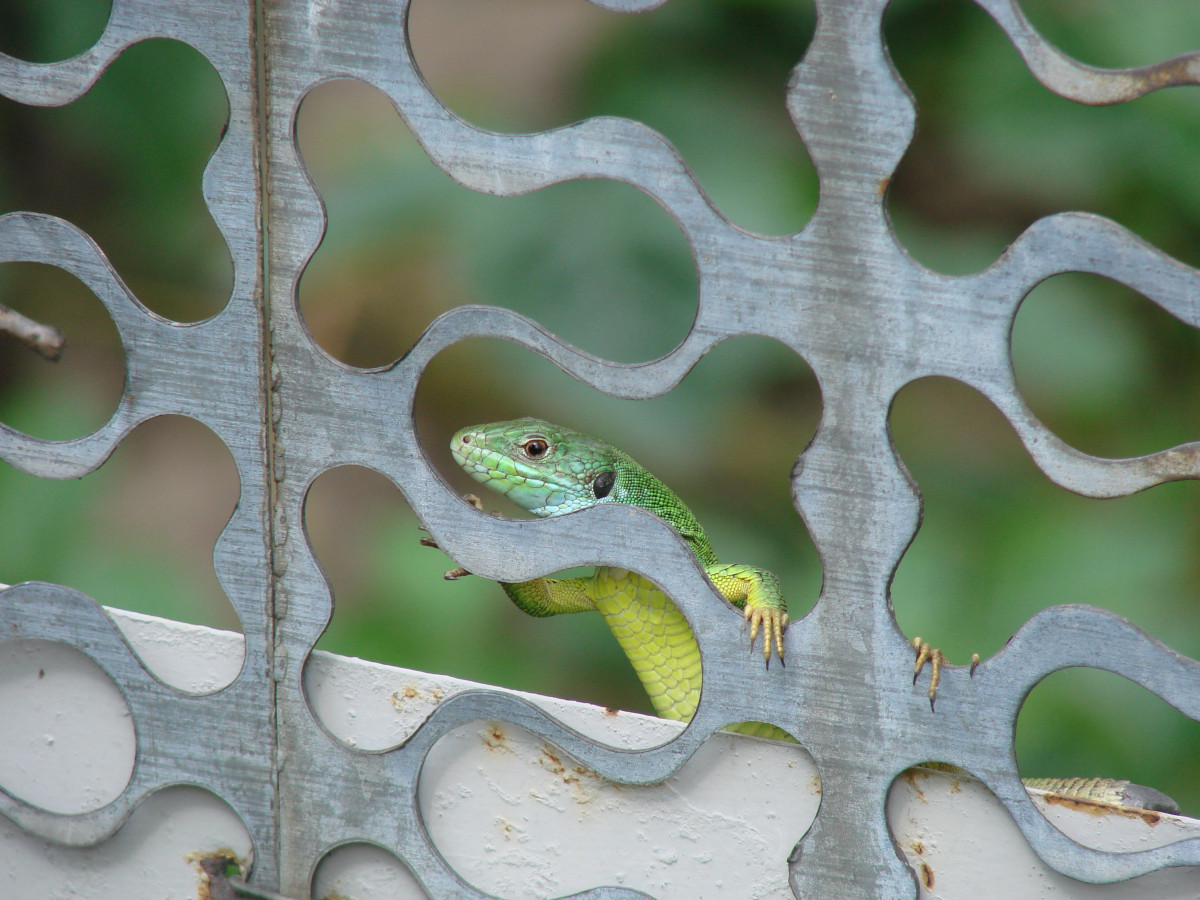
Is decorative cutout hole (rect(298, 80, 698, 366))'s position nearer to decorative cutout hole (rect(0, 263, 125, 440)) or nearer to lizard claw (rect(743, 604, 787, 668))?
decorative cutout hole (rect(0, 263, 125, 440))

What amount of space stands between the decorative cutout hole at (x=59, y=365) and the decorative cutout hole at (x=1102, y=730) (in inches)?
114

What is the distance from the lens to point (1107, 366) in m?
3.04

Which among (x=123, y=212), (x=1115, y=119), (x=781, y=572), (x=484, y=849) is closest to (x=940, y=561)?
(x=781, y=572)

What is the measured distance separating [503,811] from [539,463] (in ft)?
2.17

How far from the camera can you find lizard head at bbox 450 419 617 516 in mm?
2068

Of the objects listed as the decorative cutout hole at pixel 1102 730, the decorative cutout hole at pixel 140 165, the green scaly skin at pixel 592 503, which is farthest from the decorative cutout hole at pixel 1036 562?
the decorative cutout hole at pixel 140 165

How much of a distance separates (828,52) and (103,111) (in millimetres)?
2919

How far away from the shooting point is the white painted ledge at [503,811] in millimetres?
1499

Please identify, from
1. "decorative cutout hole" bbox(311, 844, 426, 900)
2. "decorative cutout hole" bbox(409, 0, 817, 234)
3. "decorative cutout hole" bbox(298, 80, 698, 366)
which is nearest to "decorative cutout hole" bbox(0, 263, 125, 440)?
"decorative cutout hole" bbox(298, 80, 698, 366)

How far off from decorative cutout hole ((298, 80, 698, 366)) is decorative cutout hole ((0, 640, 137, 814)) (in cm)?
144

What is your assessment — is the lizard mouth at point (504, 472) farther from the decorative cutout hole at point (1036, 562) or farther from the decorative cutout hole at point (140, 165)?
the decorative cutout hole at point (140, 165)

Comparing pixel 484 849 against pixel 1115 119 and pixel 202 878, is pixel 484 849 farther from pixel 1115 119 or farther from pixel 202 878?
pixel 1115 119

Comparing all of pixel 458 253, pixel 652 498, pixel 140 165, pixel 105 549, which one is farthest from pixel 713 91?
pixel 105 549

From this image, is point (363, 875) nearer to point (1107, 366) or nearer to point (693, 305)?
point (693, 305)
